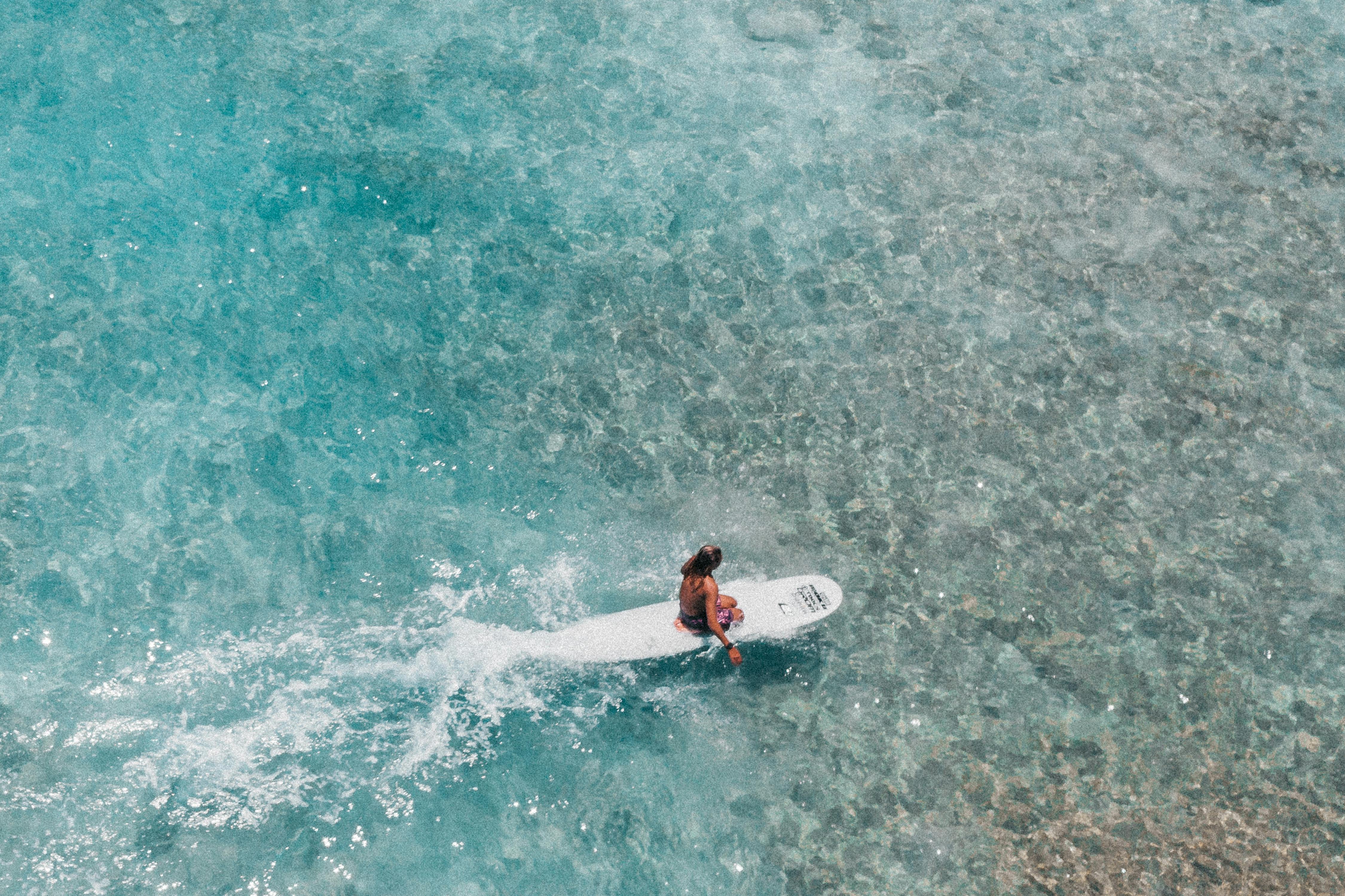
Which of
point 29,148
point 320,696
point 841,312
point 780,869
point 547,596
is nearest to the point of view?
point 780,869

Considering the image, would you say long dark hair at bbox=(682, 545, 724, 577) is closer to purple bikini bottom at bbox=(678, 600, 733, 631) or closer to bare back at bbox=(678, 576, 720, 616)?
bare back at bbox=(678, 576, 720, 616)

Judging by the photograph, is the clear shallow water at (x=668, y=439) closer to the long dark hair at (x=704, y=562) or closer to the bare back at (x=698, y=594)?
the bare back at (x=698, y=594)

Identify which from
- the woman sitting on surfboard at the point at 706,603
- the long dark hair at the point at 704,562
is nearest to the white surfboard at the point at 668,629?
the woman sitting on surfboard at the point at 706,603

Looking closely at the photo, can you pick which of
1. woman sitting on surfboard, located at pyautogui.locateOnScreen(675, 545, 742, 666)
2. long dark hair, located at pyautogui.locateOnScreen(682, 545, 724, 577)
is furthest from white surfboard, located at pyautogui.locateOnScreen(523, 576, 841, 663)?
long dark hair, located at pyautogui.locateOnScreen(682, 545, 724, 577)

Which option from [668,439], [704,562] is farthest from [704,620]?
[668,439]

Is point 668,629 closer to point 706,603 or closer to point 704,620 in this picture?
point 704,620

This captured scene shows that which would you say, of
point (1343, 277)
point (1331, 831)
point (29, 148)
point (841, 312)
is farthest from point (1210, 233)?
point (29, 148)

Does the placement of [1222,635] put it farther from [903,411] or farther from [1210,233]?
[1210,233]
